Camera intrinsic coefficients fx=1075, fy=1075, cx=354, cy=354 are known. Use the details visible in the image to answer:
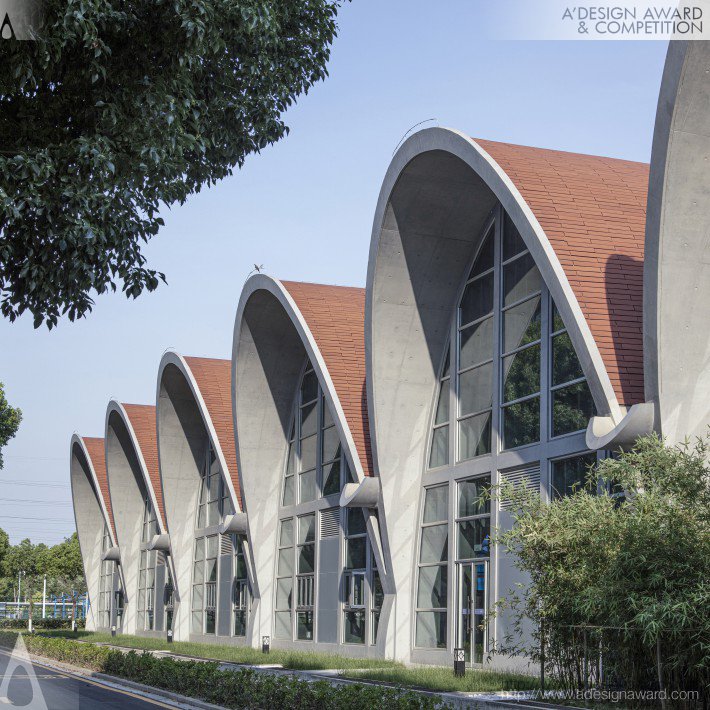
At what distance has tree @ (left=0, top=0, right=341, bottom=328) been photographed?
10133mm

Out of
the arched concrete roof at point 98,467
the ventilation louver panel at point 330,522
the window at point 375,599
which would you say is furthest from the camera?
the arched concrete roof at point 98,467

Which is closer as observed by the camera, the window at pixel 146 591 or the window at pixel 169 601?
the window at pixel 169 601

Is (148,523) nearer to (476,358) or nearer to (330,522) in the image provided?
(330,522)

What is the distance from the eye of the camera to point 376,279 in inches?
1086

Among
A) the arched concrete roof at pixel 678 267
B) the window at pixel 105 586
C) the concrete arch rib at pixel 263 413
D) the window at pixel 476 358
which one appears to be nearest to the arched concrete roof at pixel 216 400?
the concrete arch rib at pixel 263 413

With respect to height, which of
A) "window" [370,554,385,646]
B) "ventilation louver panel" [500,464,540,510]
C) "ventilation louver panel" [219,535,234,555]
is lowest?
"window" [370,554,385,646]

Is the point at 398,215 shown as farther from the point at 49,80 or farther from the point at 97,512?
the point at 97,512

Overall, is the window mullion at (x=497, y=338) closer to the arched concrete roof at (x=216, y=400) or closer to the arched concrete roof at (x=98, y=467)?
the arched concrete roof at (x=216, y=400)

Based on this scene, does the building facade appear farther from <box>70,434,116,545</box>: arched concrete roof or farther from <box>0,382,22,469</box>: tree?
<box>70,434,116,545</box>: arched concrete roof

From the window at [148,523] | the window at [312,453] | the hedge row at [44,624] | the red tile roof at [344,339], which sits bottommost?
the hedge row at [44,624]

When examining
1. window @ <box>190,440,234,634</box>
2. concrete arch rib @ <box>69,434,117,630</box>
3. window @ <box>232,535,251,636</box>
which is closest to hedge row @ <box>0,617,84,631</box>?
concrete arch rib @ <box>69,434,117,630</box>

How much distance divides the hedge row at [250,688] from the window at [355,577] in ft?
23.5

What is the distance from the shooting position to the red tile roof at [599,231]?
19.7 metres

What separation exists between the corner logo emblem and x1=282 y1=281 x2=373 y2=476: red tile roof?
399 inches
